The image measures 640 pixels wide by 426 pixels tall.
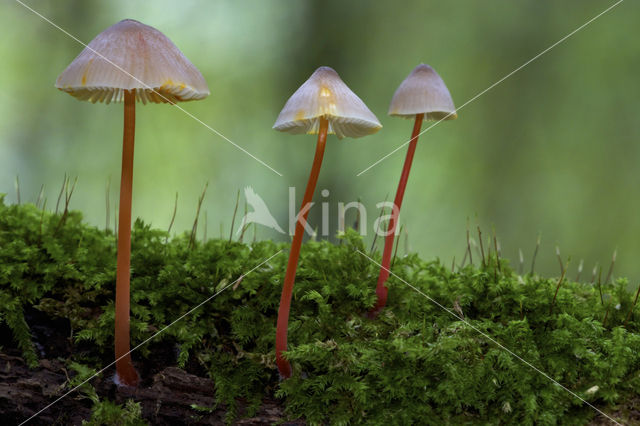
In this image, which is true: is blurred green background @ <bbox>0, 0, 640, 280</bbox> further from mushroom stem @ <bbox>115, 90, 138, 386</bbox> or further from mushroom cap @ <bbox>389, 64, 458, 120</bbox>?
mushroom stem @ <bbox>115, 90, 138, 386</bbox>

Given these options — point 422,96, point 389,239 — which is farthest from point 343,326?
point 422,96

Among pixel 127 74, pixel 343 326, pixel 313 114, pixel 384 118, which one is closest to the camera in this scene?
pixel 127 74

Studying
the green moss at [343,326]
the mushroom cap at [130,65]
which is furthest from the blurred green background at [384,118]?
the mushroom cap at [130,65]

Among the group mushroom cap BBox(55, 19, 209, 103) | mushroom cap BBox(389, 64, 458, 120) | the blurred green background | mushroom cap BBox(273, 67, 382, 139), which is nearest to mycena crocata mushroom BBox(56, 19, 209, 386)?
mushroom cap BBox(55, 19, 209, 103)

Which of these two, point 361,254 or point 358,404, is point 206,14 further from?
point 358,404

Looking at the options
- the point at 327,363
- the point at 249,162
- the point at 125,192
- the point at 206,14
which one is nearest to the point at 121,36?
the point at 125,192

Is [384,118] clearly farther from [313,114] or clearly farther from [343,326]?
[313,114]
